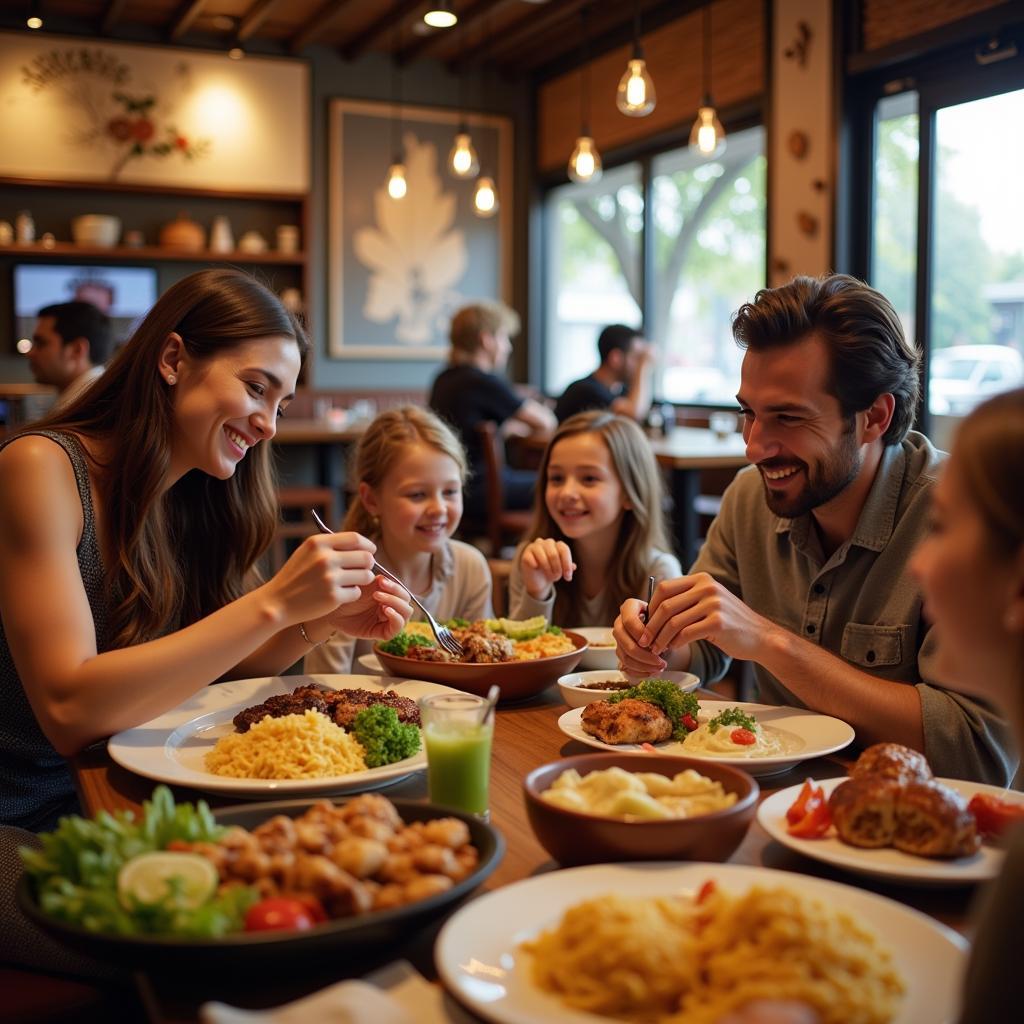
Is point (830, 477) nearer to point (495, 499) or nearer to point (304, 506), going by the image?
point (495, 499)

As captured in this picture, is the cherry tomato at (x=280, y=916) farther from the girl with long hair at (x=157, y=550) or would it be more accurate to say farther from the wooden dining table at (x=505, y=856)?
the girl with long hair at (x=157, y=550)

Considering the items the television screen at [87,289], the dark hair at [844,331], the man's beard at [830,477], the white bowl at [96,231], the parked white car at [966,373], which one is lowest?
the man's beard at [830,477]

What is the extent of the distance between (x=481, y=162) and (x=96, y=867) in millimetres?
8089

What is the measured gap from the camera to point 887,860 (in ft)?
3.59

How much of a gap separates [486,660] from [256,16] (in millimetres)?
6122

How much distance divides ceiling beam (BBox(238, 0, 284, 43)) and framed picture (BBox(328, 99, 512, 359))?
86cm

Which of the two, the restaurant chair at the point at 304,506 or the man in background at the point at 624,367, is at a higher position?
the man in background at the point at 624,367

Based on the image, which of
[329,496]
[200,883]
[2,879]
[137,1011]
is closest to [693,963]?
[200,883]

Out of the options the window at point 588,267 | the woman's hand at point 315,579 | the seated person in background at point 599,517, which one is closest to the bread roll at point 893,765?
the woman's hand at point 315,579

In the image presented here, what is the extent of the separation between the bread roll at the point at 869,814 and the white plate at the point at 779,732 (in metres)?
0.20

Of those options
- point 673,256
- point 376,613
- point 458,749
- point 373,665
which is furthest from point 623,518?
point 673,256

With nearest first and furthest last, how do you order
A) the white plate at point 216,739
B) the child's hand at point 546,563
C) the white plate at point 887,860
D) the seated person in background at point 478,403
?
the white plate at point 887,860
the white plate at point 216,739
the child's hand at point 546,563
the seated person in background at point 478,403

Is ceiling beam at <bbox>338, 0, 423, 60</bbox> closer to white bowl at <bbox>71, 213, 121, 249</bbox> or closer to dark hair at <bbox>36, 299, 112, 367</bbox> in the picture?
white bowl at <bbox>71, 213, 121, 249</bbox>

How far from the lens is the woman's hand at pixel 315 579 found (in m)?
1.54
